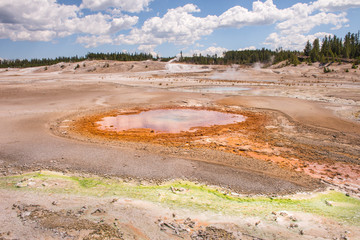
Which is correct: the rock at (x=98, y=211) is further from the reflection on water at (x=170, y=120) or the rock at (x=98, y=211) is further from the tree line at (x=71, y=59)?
the tree line at (x=71, y=59)

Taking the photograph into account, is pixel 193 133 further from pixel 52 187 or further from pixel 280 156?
pixel 52 187

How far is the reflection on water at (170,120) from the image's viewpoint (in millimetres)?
14682

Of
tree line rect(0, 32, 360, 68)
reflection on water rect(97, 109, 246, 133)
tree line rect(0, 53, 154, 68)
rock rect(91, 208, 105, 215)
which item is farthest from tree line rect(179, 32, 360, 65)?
rock rect(91, 208, 105, 215)

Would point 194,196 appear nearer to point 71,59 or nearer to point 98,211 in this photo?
point 98,211

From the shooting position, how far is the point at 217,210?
21.1ft

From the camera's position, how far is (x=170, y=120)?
53.5ft

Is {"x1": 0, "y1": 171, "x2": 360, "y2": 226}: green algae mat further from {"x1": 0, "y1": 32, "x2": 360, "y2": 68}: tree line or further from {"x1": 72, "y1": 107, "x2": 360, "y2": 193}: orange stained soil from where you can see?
{"x1": 0, "y1": 32, "x2": 360, "y2": 68}: tree line

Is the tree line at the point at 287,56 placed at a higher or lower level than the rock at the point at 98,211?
higher

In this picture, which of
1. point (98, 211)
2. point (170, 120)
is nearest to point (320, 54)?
point (170, 120)

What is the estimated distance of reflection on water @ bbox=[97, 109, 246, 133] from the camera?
14.7m

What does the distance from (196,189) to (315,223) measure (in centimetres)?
320

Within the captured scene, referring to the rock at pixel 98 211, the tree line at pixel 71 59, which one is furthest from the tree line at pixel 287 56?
the rock at pixel 98 211

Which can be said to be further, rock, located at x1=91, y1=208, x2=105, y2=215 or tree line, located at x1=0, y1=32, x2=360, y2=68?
tree line, located at x1=0, y1=32, x2=360, y2=68

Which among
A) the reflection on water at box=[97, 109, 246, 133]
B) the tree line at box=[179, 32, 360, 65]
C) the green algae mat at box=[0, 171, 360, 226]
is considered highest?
the tree line at box=[179, 32, 360, 65]
